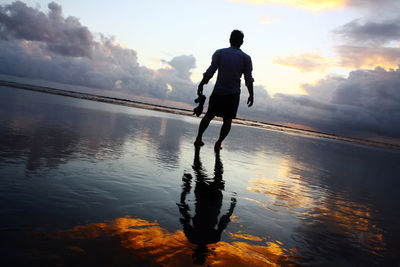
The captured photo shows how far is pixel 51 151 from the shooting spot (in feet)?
10.9

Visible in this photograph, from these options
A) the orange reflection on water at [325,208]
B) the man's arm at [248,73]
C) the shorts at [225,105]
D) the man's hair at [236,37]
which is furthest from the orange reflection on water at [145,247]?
the man's hair at [236,37]

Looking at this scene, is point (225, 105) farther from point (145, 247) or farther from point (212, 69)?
point (145, 247)

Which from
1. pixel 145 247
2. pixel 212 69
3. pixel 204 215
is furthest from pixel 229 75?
pixel 145 247

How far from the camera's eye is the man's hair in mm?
5000

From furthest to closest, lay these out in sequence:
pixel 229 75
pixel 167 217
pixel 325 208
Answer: pixel 229 75
pixel 325 208
pixel 167 217

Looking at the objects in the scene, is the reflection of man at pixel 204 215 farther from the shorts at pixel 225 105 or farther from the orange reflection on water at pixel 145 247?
the shorts at pixel 225 105

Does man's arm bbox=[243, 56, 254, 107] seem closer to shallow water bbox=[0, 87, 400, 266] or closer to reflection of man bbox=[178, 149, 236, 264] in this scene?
shallow water bbox=[0, 87, 400, 266]

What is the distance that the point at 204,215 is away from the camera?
1891mm

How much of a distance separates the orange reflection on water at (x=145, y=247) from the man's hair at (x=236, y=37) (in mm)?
4175

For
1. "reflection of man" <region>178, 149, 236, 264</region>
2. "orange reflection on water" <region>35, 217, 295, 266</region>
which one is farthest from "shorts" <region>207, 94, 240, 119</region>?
"orange reflection on water" <region>35, 217, 295, 266</region>

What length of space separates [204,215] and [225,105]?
11.1 ft

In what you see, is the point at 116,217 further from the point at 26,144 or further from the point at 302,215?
the point at 26,144

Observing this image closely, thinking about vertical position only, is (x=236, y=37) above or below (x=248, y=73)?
above

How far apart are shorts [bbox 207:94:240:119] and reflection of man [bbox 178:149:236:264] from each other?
216 centimetres
